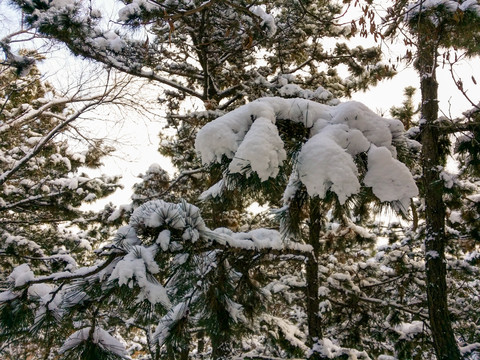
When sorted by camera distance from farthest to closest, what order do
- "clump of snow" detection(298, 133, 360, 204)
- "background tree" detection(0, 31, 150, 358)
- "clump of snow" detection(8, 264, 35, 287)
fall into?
"background tree" detection(0, 31, 150, 358), "clump of snow" detection(8, 264, 35, 287), "clump of snow" detection(298, 133, 360, 204)

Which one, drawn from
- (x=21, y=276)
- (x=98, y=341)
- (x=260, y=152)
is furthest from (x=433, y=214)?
(x=21, y=276)

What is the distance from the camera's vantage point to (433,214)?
361 cm

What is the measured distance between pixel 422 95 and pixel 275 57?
3.20 meters

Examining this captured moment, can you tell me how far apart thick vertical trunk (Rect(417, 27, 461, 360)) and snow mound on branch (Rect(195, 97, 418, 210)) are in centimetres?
A: 227

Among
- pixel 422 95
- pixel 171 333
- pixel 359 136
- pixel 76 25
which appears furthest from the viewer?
pixel 76 25

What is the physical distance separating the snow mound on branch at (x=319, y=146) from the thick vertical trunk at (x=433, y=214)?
2274 millimetres

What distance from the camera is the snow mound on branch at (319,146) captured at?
1.02 m

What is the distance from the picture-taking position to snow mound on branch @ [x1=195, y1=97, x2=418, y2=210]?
3.36ft

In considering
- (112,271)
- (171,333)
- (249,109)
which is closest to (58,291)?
(112,271)

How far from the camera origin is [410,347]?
14.1ft

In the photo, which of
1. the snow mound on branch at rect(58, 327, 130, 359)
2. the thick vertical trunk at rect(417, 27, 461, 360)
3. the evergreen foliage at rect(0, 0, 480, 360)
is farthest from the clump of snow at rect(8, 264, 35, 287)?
the thick vertical trunk at rect(417, 27, 461, 360)

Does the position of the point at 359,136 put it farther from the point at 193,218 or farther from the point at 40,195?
the point at 40,195

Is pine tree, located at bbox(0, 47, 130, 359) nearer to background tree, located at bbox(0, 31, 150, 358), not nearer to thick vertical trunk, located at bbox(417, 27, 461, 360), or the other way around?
background tree, located at bbox(0, 31, 150, 358)

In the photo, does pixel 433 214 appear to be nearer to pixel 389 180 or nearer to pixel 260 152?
pixel 389 180
